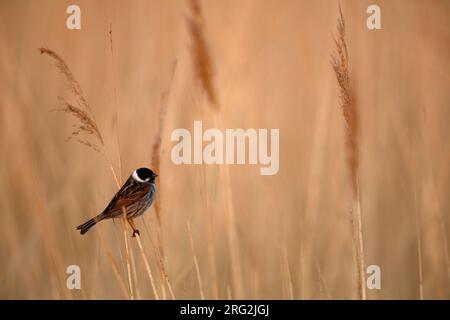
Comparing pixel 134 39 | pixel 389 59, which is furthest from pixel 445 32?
pixel 134 39

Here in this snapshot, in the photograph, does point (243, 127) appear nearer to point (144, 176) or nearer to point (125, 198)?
point (144, 176)

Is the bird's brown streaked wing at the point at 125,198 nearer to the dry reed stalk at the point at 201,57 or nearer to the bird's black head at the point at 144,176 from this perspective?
the bird's black head at the point at 144,176

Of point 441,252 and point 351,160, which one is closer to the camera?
Result: point 351,160

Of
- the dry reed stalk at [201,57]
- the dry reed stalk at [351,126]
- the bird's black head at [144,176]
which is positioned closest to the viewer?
the dry reed stalk at [351,126]

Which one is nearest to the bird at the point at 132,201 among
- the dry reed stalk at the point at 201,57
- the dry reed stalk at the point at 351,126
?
the dry reed stalk at the point at 201,57

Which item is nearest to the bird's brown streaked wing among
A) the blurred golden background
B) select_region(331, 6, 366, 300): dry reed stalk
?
the blurred golden background

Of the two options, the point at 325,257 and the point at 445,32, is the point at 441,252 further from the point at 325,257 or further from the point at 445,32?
the point at 445,32

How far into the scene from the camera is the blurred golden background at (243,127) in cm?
346

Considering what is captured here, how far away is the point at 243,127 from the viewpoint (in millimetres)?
3805

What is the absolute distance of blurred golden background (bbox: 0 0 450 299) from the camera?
3.46 m

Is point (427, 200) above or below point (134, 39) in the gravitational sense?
below

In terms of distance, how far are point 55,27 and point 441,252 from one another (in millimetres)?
2996

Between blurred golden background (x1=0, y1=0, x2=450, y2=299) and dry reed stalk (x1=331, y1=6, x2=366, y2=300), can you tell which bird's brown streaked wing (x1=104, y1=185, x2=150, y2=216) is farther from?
dry reed stalk (x1=331, y1=6, x2=366, y2=300)
